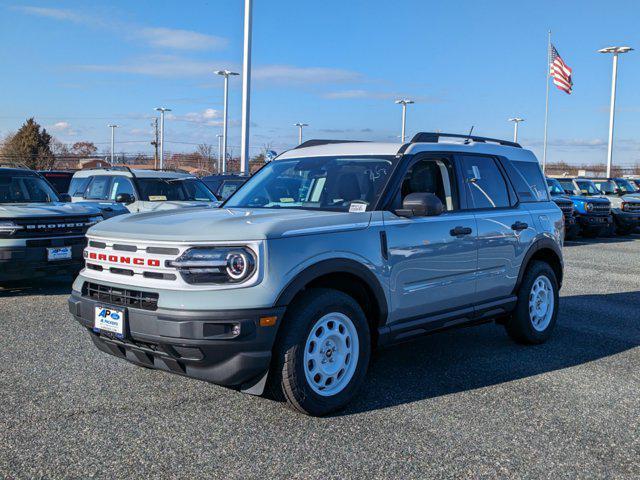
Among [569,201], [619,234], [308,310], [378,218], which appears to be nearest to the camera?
[308,310]

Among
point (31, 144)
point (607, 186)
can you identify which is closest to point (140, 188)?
point (607, 186)

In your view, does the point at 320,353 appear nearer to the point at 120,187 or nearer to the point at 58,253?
the point at 58,253

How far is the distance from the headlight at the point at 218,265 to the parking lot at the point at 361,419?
0.98 metres

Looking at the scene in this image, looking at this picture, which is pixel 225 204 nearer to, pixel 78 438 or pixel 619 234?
pixel 78 438

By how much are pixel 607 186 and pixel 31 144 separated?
55032 mm

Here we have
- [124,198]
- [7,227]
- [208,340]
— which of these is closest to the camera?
[208,340]

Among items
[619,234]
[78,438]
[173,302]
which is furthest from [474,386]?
[619,234]

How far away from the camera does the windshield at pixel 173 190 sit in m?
12.2

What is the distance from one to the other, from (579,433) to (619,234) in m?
20.2

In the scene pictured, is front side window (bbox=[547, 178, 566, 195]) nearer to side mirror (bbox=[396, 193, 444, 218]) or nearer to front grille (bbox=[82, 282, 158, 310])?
side mirror (bbox=[396, 193, 444, 218])

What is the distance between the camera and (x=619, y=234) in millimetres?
22375

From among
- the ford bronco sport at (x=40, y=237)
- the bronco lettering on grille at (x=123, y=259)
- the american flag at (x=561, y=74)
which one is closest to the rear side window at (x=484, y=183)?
the bronco lettering on grille at (x=123, y=259)

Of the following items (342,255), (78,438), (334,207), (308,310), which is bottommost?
(78,438)

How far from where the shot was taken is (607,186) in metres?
24.8
